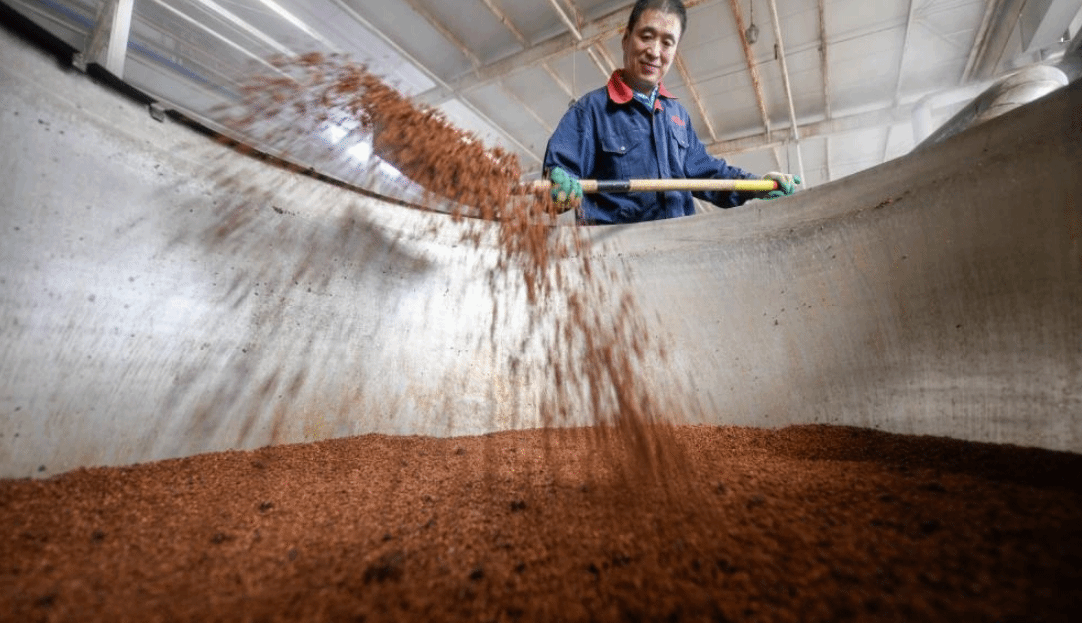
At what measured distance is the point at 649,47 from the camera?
82.6 inches

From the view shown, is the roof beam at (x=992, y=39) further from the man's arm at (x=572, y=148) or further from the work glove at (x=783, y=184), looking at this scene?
the man's arm at (x=572, y=148)

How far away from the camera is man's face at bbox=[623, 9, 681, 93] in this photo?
2061mm

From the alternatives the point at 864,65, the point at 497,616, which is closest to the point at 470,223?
the point at 497,616

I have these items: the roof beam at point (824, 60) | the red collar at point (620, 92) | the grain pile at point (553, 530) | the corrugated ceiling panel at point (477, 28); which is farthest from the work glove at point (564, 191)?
the roof beam at point (824, 60)

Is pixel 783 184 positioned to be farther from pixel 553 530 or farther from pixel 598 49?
pixel 598 49

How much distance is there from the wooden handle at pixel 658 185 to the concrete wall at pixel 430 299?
178 mm

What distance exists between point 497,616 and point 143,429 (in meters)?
1.07

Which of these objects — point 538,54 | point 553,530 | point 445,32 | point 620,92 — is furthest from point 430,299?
point 445,32

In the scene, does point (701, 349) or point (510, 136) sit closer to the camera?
point (701, 349)

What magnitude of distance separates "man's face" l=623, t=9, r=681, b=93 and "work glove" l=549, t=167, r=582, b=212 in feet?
3.15

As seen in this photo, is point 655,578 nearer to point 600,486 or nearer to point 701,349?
point 600,486

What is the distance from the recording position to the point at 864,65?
4.72 m

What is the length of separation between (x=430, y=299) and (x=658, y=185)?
1.06 metres

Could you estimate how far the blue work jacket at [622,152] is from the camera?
2.01 m
